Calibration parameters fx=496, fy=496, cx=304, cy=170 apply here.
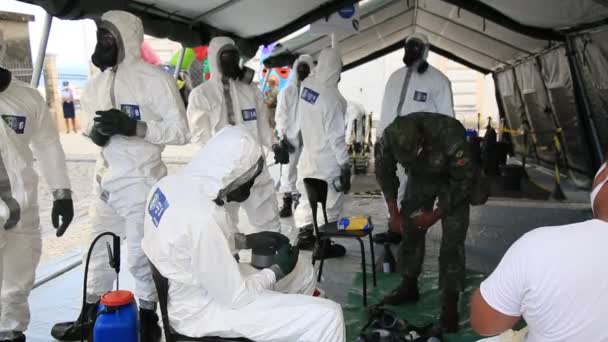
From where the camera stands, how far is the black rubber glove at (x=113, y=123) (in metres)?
2.40

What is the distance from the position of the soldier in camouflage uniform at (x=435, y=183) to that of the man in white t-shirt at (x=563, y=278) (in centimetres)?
138

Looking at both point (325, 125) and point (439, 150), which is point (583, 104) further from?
point (439, 150)

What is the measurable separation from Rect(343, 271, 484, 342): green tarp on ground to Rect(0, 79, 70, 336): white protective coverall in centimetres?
167

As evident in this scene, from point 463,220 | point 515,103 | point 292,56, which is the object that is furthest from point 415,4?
point 463,220

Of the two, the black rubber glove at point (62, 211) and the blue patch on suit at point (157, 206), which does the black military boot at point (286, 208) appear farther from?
the blue patch on suit at point (157, 206)

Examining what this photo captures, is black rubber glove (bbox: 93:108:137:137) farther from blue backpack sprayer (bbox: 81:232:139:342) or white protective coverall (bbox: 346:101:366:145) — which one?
white protective coverall (bbox: 346:101:366:145)

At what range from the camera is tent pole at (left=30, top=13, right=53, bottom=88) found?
2.71m

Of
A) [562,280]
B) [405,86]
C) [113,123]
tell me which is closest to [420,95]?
[405,86]

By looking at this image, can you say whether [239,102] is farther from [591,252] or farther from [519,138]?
[519,138]

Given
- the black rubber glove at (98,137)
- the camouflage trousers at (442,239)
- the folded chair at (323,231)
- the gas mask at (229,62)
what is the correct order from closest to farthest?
1. the black rubber glove at (98,137)
2. the camouflage trousers at (442,239)
3. the folded chair at (323,231)
4. the gas mask at (229,62)

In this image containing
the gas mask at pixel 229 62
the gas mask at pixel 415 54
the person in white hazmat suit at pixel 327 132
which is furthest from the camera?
the person in white hazmat suit at pixel 327 132

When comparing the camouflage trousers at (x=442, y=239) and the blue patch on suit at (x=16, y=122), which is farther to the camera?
the camouflage trousers at (x=442, y=239)

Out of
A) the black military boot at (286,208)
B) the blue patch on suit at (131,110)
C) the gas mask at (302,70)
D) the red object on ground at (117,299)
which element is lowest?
the black military boot at (286,208)

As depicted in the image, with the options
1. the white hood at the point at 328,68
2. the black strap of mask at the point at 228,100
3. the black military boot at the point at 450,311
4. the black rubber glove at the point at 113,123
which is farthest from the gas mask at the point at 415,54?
the black rubber glove at the point at 113,123
